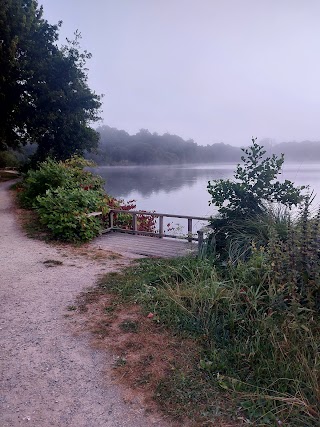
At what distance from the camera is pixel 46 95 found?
755 inches

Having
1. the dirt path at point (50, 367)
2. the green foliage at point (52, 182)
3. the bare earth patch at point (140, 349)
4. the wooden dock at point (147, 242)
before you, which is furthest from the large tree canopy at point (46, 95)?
the bare earth patch at point (140, 349)

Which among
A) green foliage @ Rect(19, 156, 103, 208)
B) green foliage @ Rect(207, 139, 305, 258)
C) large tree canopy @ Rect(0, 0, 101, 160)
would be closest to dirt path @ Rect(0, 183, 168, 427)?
green foliage @ Rect(207, 139, 305, 258)

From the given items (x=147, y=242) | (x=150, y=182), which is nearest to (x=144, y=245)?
Result: (x=147, y=242)

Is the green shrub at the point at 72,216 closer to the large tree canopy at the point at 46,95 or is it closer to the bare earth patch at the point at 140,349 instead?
the bare earth patch at the point at 140,349

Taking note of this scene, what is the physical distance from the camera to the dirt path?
7.05ft

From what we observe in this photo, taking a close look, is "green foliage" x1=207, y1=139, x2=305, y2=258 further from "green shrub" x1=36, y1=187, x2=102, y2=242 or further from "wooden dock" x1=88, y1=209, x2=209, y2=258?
"green shrub" x1=36, y1=187, x2=102, y2=242

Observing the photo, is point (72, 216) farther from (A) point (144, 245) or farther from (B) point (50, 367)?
(B) point (50, 367)

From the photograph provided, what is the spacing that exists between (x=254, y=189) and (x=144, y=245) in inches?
114

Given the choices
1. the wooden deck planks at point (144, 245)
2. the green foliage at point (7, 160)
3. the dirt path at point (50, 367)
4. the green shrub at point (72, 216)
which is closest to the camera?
the dirt path at point (50, 367)

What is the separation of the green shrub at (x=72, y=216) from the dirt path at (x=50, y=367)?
7.95 feet

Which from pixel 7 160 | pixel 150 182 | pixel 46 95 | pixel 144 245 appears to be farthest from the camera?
pixel 150 182

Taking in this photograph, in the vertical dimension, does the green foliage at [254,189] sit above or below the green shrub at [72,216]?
above

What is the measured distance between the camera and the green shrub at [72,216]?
7281mm

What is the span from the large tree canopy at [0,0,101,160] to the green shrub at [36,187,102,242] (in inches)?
501
